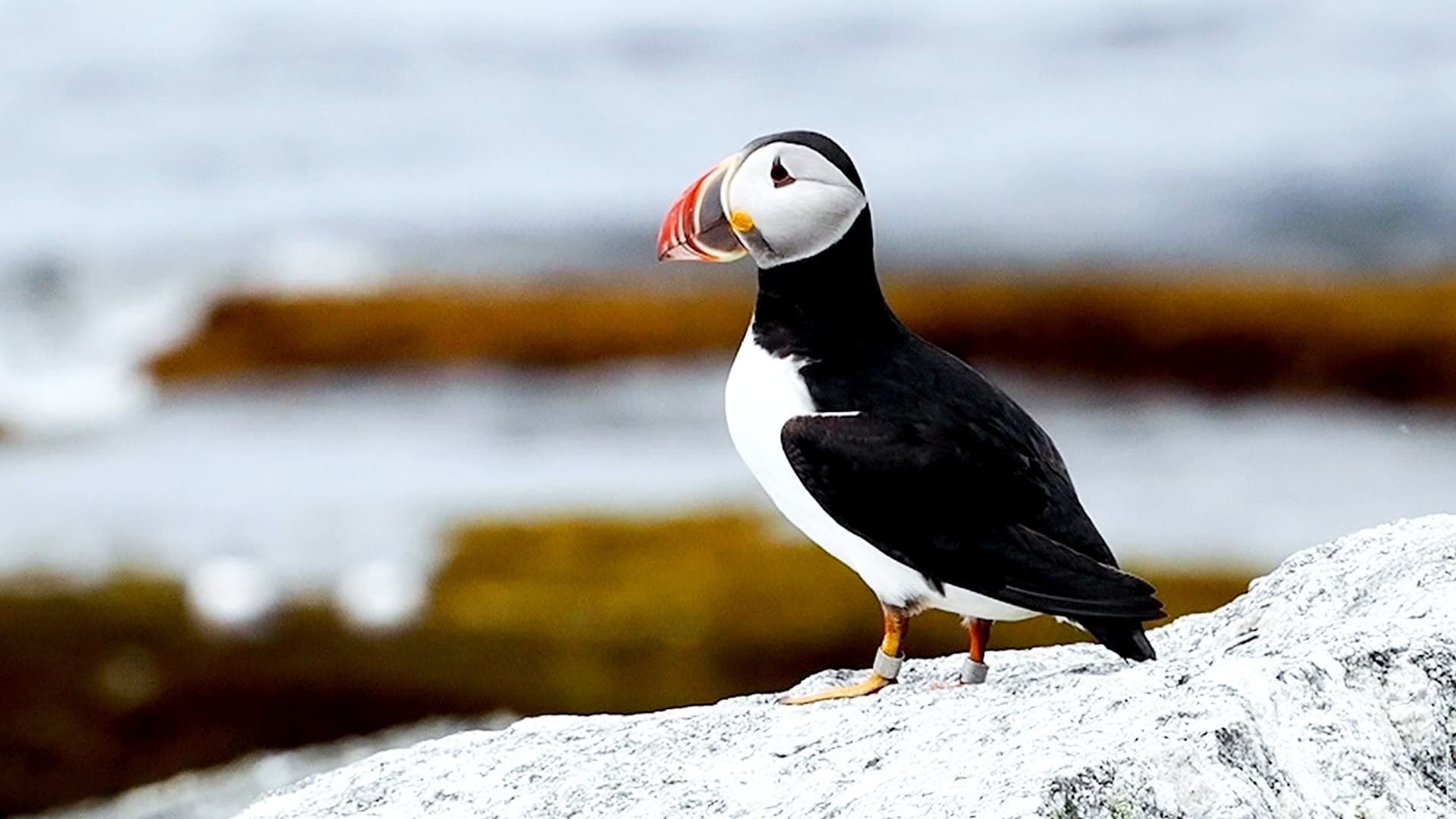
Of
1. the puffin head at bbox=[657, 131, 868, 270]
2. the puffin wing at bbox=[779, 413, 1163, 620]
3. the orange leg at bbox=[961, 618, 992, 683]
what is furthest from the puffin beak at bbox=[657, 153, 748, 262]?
the orange leg at bbox=[961, 618, 992, 683]

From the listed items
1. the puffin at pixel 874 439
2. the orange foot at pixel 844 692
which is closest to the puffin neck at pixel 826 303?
the puffin at pixel 874 439

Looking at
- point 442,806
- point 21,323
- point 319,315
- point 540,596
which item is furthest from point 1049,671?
point 21,323

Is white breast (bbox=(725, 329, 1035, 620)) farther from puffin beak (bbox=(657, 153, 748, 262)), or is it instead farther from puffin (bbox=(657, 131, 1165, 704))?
puffin beak (bbox=(657, 153, 748, 262))

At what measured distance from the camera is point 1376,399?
40.8ft

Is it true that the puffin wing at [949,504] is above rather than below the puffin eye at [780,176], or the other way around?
below

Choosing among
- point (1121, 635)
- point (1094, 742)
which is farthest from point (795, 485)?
point (1094, 742)

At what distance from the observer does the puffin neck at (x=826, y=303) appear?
146 inches

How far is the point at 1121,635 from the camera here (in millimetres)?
3492

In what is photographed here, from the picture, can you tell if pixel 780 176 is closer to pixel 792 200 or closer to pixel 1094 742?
pixel 792 200

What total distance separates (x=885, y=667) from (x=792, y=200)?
845 mm

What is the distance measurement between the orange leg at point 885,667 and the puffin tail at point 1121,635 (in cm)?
34

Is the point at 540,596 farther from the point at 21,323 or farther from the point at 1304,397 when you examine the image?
the point at 21,323

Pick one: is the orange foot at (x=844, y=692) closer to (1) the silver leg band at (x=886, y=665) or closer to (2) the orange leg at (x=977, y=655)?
(1) the silver leg band at (x=886, y=665)

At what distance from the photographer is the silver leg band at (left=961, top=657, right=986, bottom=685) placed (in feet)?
12.2
